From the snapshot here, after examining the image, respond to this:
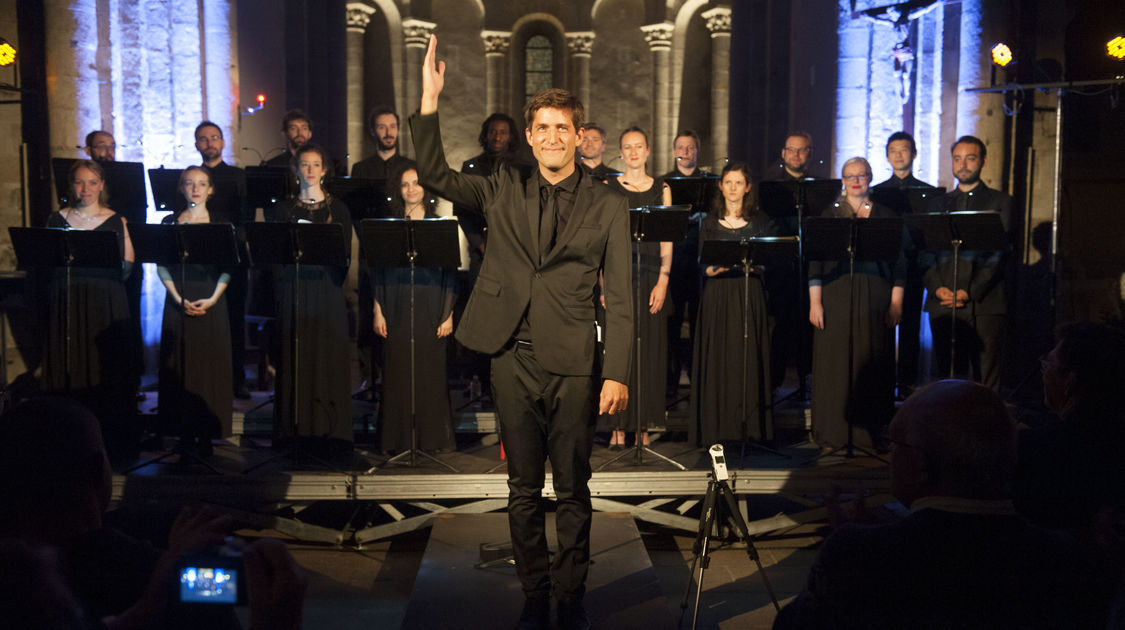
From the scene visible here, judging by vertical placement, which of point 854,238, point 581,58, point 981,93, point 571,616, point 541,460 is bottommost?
point 571,616

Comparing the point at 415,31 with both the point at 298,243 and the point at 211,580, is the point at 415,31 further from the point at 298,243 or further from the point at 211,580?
the point at 211,580

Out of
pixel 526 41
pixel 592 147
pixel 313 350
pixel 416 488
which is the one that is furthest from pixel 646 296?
pixel 526 41

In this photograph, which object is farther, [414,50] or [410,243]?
[414,50]

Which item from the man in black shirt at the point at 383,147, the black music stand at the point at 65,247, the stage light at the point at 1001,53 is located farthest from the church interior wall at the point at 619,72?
the black music stand at the point at 65,247

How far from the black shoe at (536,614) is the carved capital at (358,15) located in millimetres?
13473

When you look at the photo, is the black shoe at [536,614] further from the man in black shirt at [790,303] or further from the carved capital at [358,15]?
the carved capital at [358,15]

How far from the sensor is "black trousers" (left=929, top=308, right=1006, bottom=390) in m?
6.86

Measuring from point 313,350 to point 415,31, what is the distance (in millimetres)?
11152

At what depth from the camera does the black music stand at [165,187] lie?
22.7ft

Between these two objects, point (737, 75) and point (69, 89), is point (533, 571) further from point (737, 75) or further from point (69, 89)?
point (737, 75)

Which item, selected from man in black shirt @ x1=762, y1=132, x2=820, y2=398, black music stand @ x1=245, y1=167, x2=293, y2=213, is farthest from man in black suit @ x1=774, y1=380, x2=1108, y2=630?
black music stand @ x1=245, y1=167, x2=293, y2=213

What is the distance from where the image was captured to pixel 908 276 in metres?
7.56

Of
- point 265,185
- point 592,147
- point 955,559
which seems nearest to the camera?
point 955,559

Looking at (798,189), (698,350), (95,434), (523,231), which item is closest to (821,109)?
(798,189)
